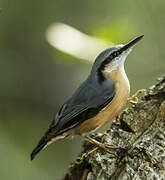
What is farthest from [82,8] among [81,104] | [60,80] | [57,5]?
[81,104]

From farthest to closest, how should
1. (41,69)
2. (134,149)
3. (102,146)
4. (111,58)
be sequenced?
(41,69), (111,58), (102,146), (134,149)

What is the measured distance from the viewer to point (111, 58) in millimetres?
4680

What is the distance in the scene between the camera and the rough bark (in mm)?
3387

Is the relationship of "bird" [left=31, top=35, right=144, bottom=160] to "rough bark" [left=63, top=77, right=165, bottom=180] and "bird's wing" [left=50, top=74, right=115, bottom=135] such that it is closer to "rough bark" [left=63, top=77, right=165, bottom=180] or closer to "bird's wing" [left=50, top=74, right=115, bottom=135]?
"bird's wing" [left=50, top=74, right=115, bottom=135]

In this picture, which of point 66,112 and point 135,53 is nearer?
point 66,112

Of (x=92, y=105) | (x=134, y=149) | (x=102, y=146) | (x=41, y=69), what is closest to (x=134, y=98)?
(x=92, y=105)

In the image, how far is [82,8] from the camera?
26.8 feet

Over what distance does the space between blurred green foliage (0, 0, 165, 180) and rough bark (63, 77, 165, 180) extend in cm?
230

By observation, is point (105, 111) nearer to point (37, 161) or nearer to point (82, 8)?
point (37, 161)

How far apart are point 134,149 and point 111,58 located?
147 cm

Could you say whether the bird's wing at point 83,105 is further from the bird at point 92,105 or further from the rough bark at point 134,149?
the rough bark at point 134,149

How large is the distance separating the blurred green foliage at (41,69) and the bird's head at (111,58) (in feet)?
4.90

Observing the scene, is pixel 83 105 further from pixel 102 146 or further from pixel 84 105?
pixel 102 146

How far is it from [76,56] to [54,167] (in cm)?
421
